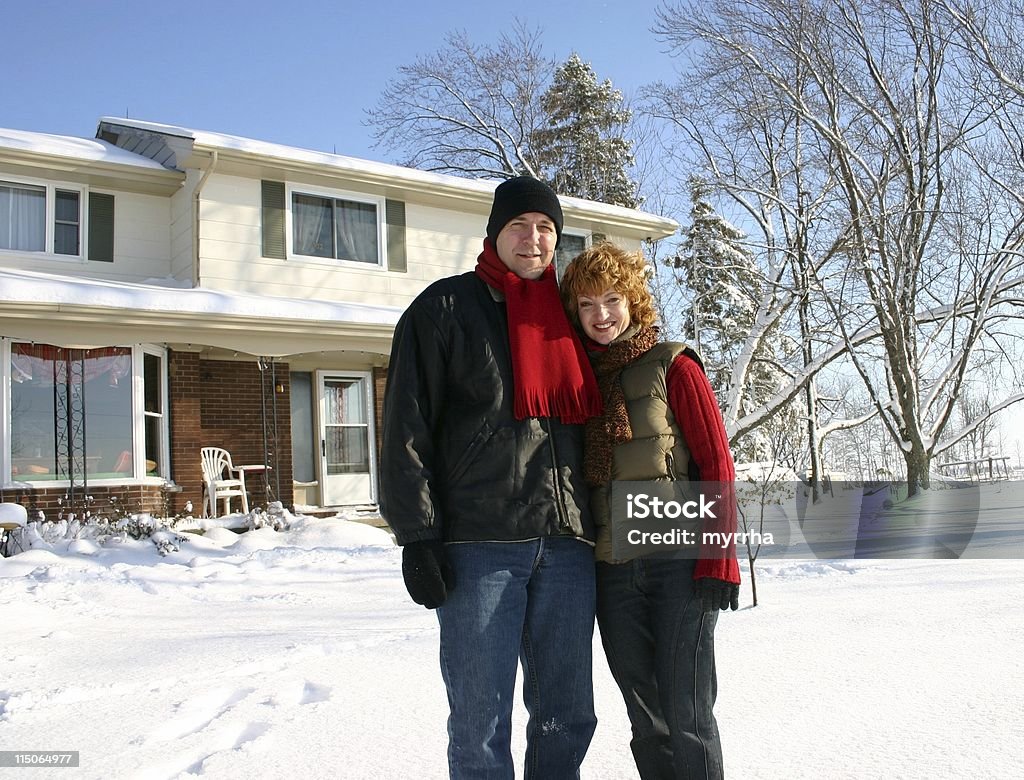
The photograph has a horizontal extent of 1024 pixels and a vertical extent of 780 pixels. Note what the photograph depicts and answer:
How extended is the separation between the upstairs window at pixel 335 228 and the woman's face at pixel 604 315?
9920 mm

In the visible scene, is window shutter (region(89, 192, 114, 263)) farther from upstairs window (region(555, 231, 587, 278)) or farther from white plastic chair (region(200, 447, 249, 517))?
upstairs window (region(555, 231, 587, 278))

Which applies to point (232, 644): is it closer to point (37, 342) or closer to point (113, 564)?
point (113, 564)

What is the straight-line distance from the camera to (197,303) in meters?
9.70

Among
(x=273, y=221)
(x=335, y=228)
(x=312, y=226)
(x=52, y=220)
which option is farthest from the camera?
(x=335, y=228)

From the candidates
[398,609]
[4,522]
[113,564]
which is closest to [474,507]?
[398,609]

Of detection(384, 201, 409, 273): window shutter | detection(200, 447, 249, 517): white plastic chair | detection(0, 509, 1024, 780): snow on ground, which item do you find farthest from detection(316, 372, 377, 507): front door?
detection(0, 509, 1024, 780): snow on ground

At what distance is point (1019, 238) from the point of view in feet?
38.1

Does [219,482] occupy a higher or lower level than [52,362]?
lower

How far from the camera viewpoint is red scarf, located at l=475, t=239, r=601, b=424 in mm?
2131

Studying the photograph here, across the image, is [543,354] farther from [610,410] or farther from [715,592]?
[715,592]

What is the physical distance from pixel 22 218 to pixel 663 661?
446 inches

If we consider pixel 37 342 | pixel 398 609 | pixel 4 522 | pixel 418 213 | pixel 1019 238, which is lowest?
pixel 398 609

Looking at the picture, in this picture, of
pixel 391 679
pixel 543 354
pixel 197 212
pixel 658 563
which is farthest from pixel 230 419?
pixel 658 563

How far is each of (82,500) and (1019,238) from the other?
1287cm
